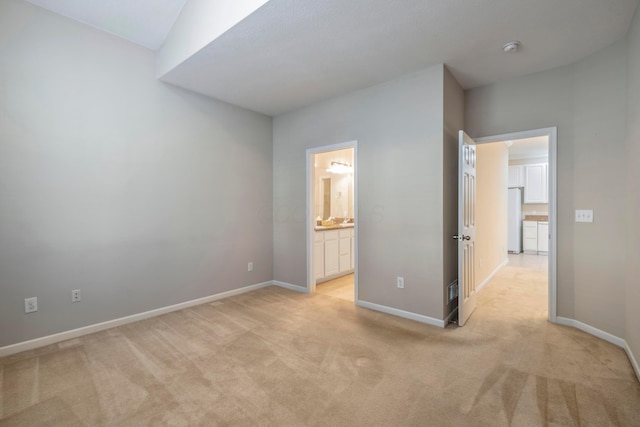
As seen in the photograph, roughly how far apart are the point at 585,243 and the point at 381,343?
213cm

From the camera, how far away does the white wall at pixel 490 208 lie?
13.6ft

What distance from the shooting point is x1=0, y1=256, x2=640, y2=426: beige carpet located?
1687 millimetres

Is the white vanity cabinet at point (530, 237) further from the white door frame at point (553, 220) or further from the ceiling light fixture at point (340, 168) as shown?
the white door frame at point (553, 220)

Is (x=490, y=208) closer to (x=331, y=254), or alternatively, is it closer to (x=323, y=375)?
(x=331, y=254)

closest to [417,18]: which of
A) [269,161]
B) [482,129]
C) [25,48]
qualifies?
[482,129]

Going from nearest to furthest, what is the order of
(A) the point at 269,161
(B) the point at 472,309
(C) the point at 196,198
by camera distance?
(B) the point at 472,309 < (C) the point at 196,198 < (A) the point at 269,161

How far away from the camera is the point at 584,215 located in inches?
110

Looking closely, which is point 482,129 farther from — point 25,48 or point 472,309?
point 25,48

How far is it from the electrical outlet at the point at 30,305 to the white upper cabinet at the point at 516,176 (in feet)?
29.4

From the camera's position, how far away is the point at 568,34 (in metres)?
2.38

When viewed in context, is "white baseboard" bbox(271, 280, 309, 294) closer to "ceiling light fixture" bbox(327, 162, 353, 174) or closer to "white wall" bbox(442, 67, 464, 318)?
"white wall" bbox(442, 67, 464, 318)

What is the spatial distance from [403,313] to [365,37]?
2662 millimetres

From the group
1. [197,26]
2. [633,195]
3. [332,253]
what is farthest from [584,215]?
[197,26]

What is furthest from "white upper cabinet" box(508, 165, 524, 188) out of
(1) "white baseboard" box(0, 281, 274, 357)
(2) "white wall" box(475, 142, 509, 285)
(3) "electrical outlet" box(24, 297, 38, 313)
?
(3) "electrical outlet" box(24, 297, 38, 313)
